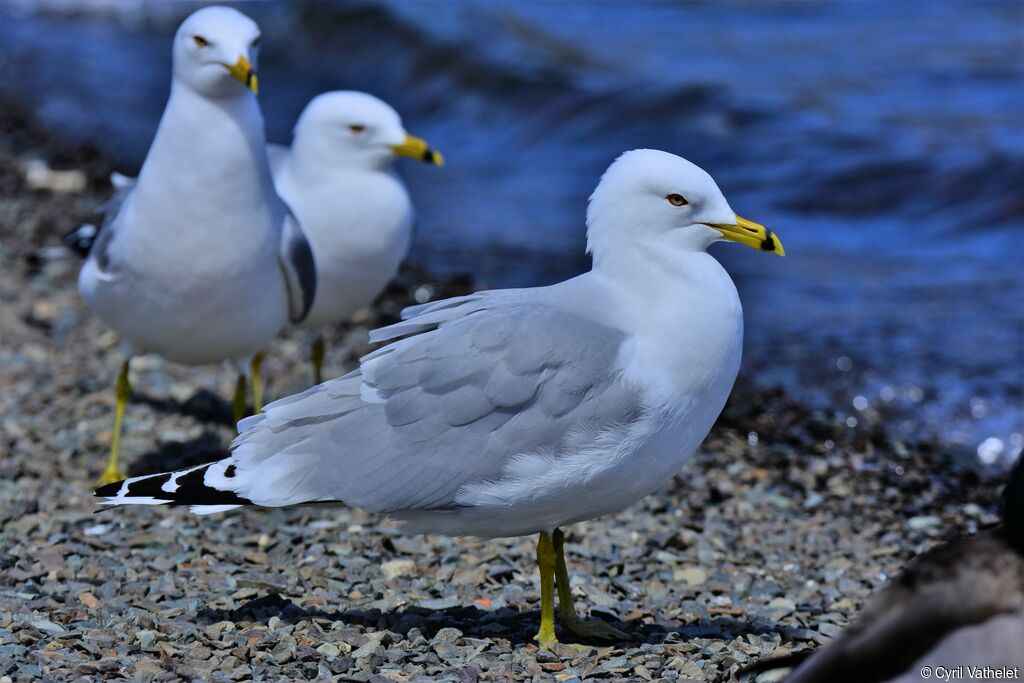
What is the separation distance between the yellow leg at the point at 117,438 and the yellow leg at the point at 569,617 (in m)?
2.30

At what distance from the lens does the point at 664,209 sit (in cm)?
443

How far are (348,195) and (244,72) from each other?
1.39 m

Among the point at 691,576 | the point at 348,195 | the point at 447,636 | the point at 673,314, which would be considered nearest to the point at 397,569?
the point at 447,636

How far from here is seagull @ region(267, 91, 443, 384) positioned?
705 centimetres

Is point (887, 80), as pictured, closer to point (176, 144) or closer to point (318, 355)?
point (318, 355)

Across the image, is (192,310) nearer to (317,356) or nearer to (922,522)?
(317,356)

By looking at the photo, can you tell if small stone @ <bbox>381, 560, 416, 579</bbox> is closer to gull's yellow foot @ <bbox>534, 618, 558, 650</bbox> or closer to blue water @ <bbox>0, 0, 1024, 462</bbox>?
gull's yellow foot @ <bbox>534, 618, 558, 650</bbox>

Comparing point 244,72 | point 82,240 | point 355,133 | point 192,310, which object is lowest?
point 192,310

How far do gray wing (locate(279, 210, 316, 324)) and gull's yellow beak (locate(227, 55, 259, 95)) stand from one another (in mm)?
724

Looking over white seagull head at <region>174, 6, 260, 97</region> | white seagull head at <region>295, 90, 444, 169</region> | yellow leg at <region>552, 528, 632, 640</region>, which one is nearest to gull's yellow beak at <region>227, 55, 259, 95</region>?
white seagull head at <region>174, 6, 260, 97</region>

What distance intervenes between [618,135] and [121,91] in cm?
586

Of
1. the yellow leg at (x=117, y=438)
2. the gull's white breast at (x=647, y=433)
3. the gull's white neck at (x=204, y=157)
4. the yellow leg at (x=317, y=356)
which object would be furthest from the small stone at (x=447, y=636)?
the yellow leg at (x=317, y=356)

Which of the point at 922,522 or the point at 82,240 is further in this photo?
the point at 82,240

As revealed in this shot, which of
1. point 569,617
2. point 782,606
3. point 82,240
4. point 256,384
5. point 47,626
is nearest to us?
point 47,626
